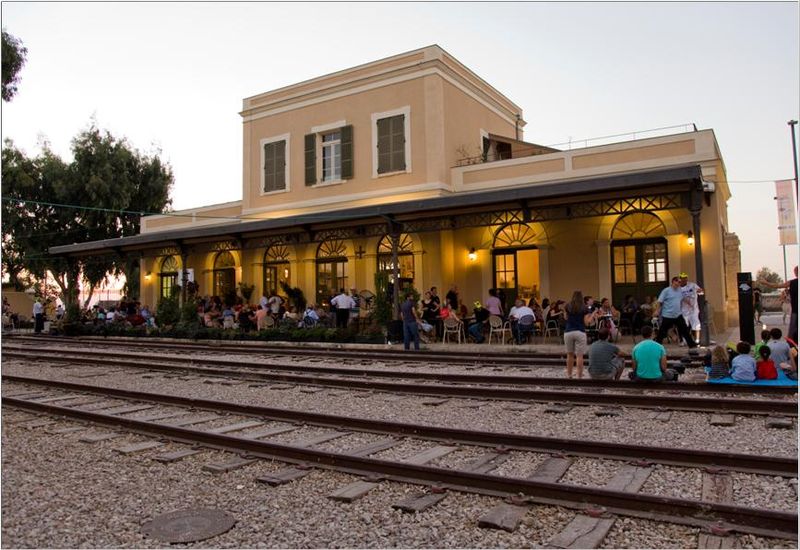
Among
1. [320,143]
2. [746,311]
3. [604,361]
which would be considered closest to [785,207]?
[746,311]

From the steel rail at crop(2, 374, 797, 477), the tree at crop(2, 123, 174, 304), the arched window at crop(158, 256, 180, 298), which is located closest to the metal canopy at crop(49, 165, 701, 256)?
the arched window at crop(158, 256, 180, 298)

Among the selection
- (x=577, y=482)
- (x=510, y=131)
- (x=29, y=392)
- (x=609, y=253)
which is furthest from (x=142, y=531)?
(x=510, y=131)

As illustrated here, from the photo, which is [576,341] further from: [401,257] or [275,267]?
[275,267]

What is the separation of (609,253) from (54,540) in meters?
15.3

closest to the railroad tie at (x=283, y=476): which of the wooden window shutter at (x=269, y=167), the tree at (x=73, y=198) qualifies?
→ the wooden window shutter at (x=269, y=167)

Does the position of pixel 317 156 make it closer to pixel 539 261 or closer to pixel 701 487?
pixel 539 261

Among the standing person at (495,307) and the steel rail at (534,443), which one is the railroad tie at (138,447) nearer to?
the steel rail at (534,443)

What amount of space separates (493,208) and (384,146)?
6.38 metres

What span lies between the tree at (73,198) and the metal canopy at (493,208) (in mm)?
13874

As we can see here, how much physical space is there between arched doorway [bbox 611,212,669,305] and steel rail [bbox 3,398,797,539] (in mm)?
13176

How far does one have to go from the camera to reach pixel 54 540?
398cm

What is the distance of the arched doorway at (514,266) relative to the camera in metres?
18.4

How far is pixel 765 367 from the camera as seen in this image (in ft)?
28.5

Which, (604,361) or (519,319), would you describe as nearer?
(604,361)
